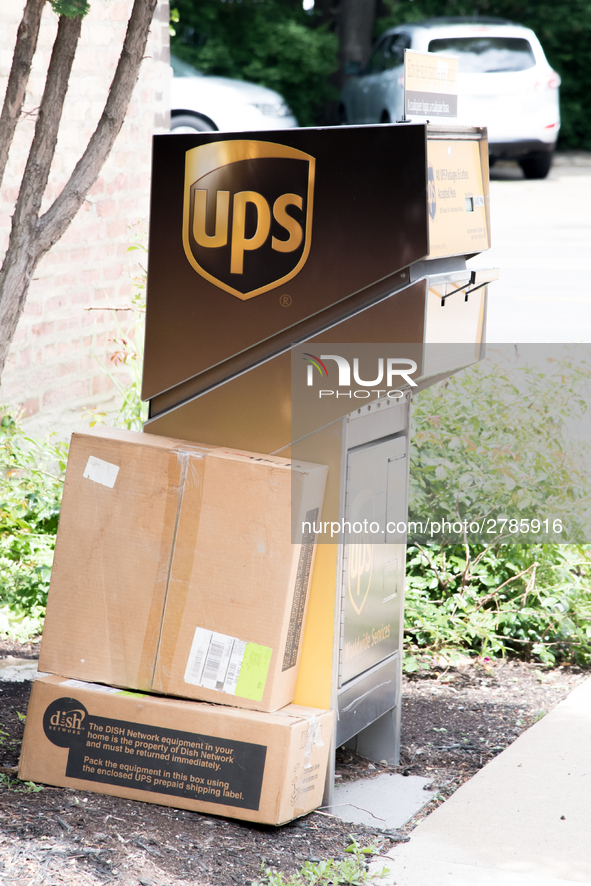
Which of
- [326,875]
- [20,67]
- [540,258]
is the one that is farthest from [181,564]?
[540,258]

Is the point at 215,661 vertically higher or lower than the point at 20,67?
lower

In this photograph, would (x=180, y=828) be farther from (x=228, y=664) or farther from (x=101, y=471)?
(x=101, y=471)

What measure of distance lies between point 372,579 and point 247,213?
1089mm

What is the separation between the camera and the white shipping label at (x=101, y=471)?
8.62 feet

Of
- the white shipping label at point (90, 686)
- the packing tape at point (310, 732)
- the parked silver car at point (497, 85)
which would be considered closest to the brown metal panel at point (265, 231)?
the white shipping label at point (90, 686)

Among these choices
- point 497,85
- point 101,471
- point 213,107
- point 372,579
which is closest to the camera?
point 101,471

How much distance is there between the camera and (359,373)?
2.50 metres

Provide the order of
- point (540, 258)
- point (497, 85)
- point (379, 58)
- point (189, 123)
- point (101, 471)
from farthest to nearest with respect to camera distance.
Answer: point (379, 58) < point (497, 85) < point (189, 123) < point (540, 258) < point (101, 471)

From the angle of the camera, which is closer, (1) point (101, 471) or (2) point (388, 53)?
(1) point (101, 471)

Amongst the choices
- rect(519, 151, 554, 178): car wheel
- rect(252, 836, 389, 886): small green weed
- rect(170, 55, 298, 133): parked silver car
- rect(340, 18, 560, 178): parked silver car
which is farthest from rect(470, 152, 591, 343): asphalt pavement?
rect(252, 836, 389, 886): small green weed

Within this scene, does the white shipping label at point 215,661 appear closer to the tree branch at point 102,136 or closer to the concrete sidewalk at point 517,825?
the concrete sidewalk at point 517,825

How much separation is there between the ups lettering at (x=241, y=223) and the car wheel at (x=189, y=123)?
8.70 metres

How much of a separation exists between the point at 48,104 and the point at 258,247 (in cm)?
68

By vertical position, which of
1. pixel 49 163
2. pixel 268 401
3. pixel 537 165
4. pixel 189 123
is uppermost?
pixel 189 123
